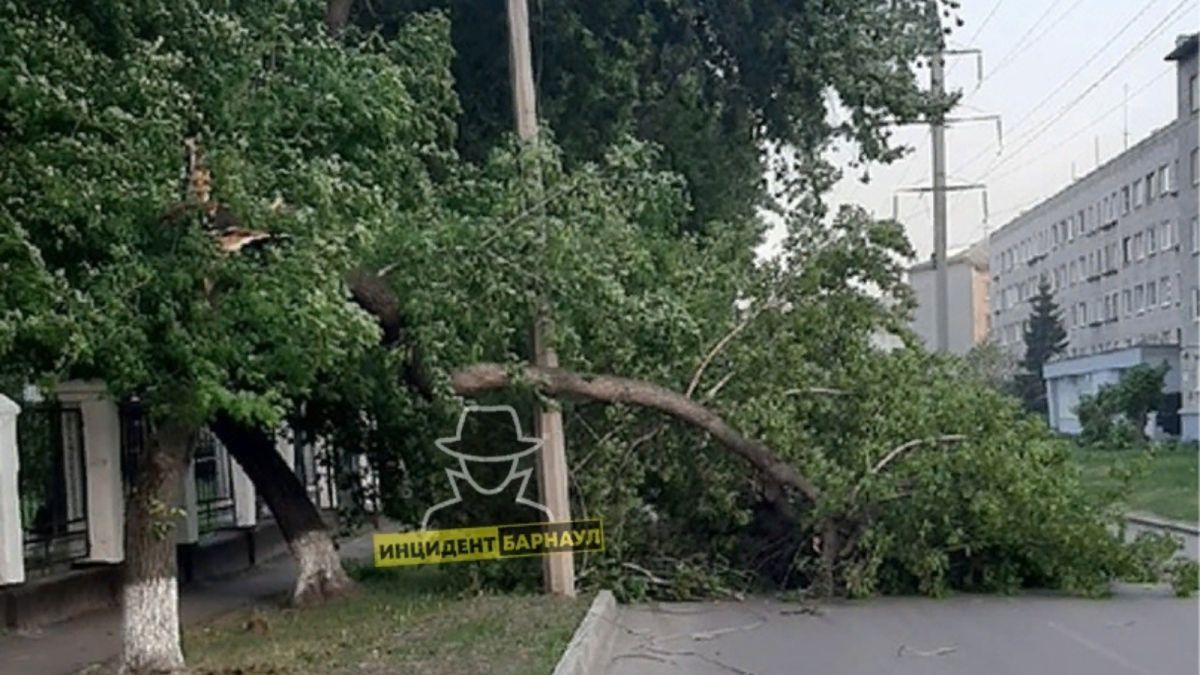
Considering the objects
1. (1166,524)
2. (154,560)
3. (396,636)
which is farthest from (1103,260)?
(154,560)

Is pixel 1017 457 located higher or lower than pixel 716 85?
lower

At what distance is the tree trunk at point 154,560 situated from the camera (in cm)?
941

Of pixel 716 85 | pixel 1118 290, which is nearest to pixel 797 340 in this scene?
pixel 716 85

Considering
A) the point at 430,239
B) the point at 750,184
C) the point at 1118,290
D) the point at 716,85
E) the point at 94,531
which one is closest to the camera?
the point at 430,239

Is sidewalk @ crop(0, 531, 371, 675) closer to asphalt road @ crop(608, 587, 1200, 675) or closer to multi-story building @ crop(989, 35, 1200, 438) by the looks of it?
asphalt road @ crop(608, 587, 1200, 675)

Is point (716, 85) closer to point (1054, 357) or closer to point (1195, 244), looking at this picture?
point (1195, 244)

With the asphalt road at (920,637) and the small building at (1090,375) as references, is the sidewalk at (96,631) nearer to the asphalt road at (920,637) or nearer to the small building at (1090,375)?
the asphalt road at (920,637)

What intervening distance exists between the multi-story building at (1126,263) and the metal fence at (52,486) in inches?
1340

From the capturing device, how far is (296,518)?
13516mm

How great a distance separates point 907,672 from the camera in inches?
385

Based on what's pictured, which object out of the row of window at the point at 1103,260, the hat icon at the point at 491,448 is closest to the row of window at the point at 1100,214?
the row of window at the point at 1103,260

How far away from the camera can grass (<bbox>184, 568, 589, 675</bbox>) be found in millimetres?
9391

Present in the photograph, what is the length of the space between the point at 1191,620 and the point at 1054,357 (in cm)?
5775

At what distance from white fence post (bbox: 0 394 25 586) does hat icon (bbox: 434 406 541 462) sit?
20.1 feet
